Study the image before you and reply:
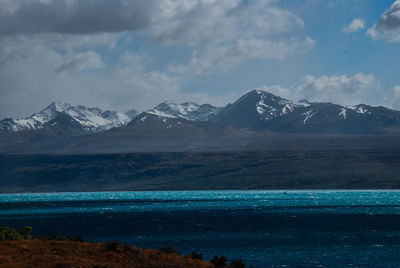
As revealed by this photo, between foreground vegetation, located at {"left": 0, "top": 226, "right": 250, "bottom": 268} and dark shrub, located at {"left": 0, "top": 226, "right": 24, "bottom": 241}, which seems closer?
foreground vegetation, located at {"left": 0, "top": 226, "right": 250, "bottom": 268}

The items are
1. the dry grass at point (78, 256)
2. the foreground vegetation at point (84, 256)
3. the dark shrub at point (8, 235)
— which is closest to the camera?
the dry grass at point (78, 256)

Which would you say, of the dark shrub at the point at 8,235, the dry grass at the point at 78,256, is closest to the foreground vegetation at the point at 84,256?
the dry grass at the point at 78,256

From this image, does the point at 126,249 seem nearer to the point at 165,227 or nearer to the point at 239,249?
the point at 239,249

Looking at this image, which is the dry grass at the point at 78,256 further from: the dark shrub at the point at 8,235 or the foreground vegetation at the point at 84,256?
the dark shrub at the point at 8,235

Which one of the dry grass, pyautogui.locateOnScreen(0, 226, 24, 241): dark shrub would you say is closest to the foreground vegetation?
the dry grass

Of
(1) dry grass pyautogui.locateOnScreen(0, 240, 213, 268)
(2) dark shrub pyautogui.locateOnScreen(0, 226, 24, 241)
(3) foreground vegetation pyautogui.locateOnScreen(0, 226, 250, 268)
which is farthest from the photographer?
(2) dark shrub pyautogui.locateOnScreen(0, 226, 24, 241)

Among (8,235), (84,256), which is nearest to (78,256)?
(84,256)

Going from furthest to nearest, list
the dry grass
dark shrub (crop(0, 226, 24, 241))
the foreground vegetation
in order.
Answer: dark shrub (crop(0, 226, 24, 241)) → the foreground vegetation → the dry grass

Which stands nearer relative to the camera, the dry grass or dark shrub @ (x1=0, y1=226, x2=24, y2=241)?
the dry grass

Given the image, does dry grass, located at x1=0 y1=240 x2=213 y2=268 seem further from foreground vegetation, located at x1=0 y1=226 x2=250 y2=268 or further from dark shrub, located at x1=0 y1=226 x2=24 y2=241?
dark shrub, located at x1=0 y1=226 x2=24 y2=241

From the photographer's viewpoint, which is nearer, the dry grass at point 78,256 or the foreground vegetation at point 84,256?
the dry grass at point 78,256

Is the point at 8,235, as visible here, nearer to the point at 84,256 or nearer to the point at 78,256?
the point at 78,256

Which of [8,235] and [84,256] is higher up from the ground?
[84,256]

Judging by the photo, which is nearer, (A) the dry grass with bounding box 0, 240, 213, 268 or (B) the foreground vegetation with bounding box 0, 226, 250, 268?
(A) the dry grass with bounding box 0, 240, 213, 268
